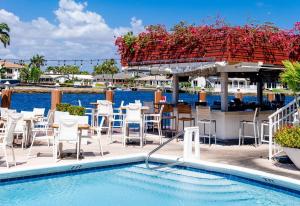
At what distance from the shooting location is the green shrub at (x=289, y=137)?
8.51m

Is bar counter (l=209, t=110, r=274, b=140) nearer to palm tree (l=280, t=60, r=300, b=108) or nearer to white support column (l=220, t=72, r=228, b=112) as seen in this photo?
white support column (l=220, t=72, r=228, b=112)

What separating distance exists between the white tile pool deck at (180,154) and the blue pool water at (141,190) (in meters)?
0.45

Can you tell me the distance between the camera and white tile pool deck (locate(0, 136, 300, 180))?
896 cm

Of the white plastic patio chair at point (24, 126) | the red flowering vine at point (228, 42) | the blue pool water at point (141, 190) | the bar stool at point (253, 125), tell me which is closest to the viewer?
the blue pool water at point (141, 190)

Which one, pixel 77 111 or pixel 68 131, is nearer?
pixel 68 131

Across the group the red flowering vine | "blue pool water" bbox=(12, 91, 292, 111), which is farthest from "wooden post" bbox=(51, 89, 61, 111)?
"blue pool water" bbox=(12, 91, 292, 111)

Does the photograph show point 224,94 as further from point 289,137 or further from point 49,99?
point 49,99

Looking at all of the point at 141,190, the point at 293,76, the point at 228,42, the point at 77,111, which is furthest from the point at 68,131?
the point at 228,42

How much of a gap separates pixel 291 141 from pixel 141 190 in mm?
3084

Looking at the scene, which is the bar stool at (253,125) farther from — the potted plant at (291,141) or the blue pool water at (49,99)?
the blue pool water at (49,99)

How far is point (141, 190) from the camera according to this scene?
8.43 meters

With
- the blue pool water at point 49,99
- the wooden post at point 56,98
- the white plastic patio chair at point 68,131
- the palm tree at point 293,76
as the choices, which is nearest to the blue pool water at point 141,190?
the white plastic patio chair at point 68,131

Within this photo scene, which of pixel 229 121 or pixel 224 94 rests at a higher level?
pixel 224 94

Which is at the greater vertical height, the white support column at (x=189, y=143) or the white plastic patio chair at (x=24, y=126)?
the white plastic patio chair at (x=24, y=126)
